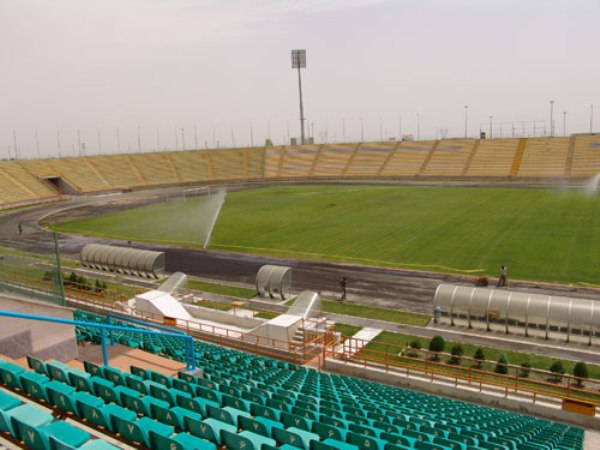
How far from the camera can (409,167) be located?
10669 cm

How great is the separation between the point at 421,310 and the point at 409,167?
8113 cm

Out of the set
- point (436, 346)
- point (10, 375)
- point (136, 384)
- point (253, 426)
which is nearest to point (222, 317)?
point (436, 346)

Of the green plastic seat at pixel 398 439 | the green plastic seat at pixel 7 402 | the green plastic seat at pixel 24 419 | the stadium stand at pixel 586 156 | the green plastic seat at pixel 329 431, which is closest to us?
the green plastic seat at pixel 24 419

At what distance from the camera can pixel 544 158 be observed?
98.1 meters

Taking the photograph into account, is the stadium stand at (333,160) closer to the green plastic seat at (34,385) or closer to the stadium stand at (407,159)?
the stadium stand at (407,159)

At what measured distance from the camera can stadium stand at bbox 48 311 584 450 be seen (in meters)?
7.98

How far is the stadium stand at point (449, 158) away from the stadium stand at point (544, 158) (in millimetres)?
11287

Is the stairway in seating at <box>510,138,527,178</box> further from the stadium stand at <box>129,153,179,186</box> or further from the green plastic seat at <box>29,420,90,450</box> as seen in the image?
the green plastic seat at <box>29,420,90,450</box>

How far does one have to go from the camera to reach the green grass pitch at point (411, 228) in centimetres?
3853

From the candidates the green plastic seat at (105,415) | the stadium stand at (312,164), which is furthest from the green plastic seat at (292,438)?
the stadium stand at (312,164)

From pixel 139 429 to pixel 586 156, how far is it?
348ft

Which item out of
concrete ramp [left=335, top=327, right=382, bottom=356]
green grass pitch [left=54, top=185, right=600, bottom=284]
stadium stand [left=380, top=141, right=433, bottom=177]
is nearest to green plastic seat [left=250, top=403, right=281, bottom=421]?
concrete ramp [left=335, top=327, right=382, bottom=356]

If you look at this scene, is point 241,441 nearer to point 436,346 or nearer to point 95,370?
point 95,370

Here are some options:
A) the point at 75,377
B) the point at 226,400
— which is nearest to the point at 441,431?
the point at 226,400
